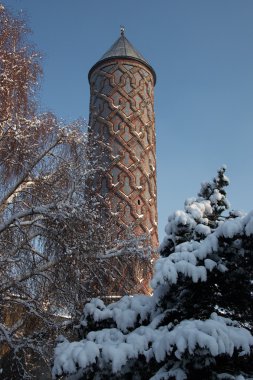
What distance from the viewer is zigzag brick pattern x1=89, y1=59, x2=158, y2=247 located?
11.4 m

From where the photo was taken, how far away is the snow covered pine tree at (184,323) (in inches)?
157

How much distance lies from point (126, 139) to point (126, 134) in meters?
0.14

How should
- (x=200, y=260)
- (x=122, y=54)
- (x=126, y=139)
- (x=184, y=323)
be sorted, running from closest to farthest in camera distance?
1. (x=184, y=323)
2. (x=200, y=260)
3. (x=126, y=139)
4. (x=122, y=54)

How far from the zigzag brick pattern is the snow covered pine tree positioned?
5.65 m

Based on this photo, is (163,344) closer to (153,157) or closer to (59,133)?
(59,133)

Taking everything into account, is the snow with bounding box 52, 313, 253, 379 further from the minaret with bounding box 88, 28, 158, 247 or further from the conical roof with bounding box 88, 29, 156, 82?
the conical roof with bounding box 88, 29, 156, 82

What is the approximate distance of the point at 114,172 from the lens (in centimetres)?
1154

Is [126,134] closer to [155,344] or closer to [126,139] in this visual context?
[126,139]

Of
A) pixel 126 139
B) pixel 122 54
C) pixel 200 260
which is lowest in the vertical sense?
pixel 200 260

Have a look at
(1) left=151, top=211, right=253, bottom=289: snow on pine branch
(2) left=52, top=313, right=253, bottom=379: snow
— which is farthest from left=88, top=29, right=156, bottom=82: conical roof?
(2) left=52, top=313, right=253, bottom=379: snow

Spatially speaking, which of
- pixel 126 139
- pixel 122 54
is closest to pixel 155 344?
pixel 126 139

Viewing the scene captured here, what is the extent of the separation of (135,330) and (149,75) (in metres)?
9.95

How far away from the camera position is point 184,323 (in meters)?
4.10

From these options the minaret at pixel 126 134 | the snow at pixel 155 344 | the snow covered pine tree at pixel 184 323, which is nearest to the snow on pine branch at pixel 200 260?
the snow covered pine tree at pixel 184 323
